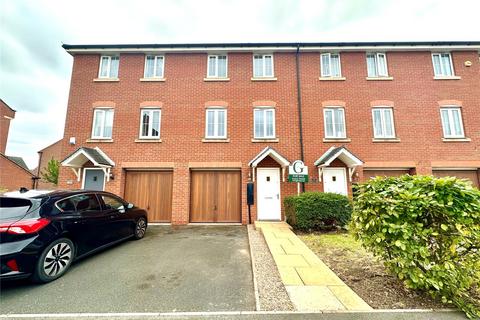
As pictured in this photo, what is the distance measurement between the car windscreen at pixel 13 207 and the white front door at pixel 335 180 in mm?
9442

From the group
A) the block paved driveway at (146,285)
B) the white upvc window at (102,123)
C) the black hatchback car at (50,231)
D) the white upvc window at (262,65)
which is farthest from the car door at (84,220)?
the white upvc window at (262,65)

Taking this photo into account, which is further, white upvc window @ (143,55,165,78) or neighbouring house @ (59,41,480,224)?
Result: white upvc window @ (143,55,165,78)

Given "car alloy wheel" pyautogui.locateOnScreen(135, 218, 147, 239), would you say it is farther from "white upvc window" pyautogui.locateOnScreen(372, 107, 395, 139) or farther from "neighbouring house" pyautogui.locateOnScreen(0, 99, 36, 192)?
"neighbouring house" pyautogui.locateOnScreen(0, 99, 36, 192)

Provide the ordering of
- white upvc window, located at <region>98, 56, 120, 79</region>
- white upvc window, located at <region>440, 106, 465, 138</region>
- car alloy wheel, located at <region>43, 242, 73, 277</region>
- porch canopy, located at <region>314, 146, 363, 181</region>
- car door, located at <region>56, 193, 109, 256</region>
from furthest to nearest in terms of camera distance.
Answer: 1. white upvc window, located at <region>98, 56, 120, 79</region>
2. white upvc window, located at <region>440, 106, 465, 138</region>
3. porch canopy, located at <region>314, 146, 363, 181</region>
4. car door, located at <region>56, 193, 109, 256</region>
5. car alloy wheel, located at <region>43, 242, 73, 277</region>

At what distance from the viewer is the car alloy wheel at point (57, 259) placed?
12.2 feet

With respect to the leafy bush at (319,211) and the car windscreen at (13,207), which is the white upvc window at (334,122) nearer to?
the leafy bush at (319,211)

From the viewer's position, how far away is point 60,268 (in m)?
3.94

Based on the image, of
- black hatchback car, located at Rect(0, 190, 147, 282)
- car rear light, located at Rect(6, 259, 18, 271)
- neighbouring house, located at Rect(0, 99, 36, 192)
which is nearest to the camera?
car rear light, located at Rect(6, 259, 18, 271)

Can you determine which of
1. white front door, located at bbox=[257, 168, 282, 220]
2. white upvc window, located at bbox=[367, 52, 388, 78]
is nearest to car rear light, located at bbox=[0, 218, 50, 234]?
white front door, located at bbox=[257, 168, 282, 220]

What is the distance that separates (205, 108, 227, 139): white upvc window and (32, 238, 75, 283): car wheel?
257 inches

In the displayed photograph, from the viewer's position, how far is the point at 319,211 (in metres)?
7.22

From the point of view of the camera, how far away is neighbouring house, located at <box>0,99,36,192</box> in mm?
17714

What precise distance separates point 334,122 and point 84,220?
32.4 ft

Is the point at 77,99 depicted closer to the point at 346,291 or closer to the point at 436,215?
the point at 346,291
